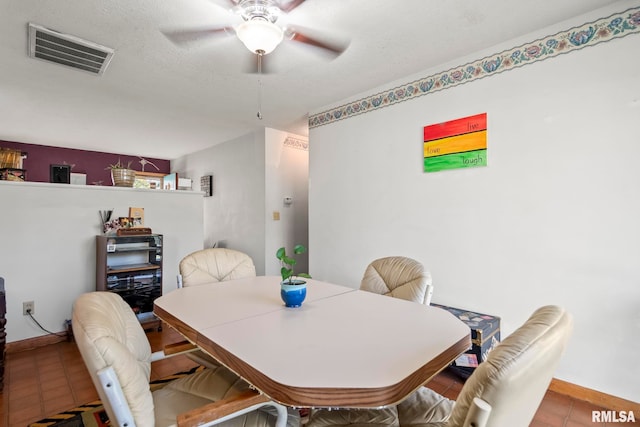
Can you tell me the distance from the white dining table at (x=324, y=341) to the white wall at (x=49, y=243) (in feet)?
7.14

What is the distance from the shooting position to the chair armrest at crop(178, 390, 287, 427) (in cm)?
91

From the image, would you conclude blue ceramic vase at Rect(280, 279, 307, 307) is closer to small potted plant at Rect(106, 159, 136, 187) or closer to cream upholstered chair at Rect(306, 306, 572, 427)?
cream upholstered chair at Rect(306, 306, 572, 427)

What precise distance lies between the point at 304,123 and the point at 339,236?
1.74 m

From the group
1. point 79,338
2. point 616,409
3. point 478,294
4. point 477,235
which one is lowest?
point 616,409

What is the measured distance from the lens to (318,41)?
2.35 metres

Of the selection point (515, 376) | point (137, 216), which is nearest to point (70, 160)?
point (137, 216)

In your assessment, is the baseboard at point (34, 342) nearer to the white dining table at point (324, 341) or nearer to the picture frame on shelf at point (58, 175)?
the picture frame on shelf at point (58, 175)

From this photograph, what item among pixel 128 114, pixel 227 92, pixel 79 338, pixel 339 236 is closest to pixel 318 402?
pixel 79 338

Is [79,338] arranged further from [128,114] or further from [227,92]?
[128,114]

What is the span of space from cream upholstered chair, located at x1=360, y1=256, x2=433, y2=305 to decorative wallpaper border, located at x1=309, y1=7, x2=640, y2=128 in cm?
167

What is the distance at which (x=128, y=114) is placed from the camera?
13.3 ft

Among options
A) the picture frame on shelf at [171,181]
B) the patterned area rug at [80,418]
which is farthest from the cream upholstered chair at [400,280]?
the picture frame on shelf at [171,181]

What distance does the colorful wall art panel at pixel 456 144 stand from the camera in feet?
8.11

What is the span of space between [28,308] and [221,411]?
318 centimetres
